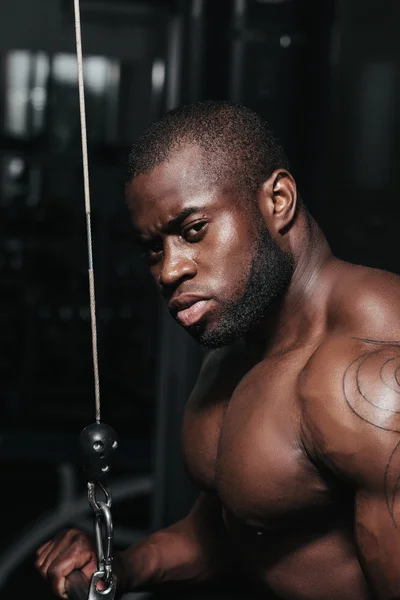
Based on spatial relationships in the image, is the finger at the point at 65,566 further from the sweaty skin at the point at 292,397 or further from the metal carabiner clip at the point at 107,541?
the metal carabiner clip at the point at 107,541

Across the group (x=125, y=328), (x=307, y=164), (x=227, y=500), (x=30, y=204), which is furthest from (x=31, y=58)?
(x=227, y=500)

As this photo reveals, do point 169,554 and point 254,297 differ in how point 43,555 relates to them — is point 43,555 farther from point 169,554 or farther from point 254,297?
point 254,297

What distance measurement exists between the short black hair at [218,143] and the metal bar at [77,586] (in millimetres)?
496

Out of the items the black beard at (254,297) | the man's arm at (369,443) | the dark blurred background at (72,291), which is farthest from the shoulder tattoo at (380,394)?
the dark blurred background at (72,291)

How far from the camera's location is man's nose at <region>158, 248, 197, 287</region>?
3.46 ft

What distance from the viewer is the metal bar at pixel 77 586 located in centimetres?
107

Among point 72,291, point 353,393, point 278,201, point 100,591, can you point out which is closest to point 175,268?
point 278,201

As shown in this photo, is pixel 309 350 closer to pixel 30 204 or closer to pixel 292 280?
pixel 292 280

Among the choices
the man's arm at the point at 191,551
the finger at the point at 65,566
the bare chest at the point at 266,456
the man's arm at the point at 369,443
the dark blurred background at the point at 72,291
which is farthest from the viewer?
the dark blurred background at the point at 72,291

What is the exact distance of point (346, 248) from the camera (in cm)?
229

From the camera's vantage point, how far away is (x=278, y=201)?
1.10 meters

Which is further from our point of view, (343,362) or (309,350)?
(309,350)

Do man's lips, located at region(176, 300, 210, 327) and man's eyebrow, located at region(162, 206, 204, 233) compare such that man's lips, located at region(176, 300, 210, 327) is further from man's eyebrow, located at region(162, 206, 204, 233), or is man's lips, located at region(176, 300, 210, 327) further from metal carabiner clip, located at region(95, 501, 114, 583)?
metal carabiner clip, located at region(95, 501, 114, 583)

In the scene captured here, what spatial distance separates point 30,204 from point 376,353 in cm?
234
